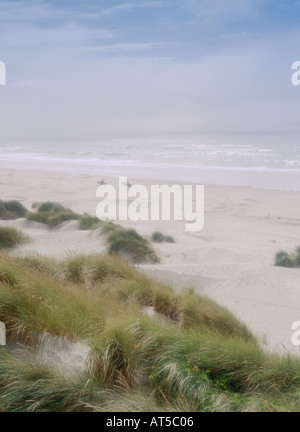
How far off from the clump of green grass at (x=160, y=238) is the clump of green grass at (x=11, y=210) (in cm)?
448

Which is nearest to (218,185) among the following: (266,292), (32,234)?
(32,234)

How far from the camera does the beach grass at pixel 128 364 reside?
320 centimetres

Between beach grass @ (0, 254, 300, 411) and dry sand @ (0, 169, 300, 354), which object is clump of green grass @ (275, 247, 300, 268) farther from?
beach grass @ (0, 254, 300, 411)

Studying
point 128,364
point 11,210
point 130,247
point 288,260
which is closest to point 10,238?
point 130,247

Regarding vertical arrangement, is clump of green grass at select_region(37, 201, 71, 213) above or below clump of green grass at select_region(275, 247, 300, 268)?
above

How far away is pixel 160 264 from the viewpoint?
920cm

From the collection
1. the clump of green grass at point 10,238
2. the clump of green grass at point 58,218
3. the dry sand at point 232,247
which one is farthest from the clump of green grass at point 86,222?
the clump of green grass at point 10,238

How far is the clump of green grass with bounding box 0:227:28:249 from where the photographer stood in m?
9.41

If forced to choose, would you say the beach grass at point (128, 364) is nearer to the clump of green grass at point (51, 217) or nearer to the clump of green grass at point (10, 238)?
the clump of green grass at point (10, 238)

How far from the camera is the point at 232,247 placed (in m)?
10.7

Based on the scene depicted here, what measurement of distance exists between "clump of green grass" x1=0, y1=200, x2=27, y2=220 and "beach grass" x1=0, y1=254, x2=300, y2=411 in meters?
8.00

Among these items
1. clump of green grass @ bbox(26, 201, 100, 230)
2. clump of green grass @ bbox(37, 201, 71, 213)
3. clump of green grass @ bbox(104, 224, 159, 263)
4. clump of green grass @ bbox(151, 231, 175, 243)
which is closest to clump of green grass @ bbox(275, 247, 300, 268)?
clump of green grass @ bbox(104, 224, 159, 263)
